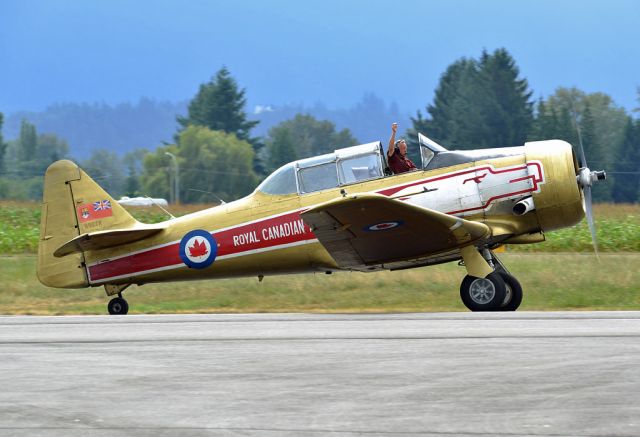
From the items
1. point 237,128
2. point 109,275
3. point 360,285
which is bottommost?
point 360,285

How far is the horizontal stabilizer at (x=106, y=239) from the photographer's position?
14422 mm

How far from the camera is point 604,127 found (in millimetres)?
107125

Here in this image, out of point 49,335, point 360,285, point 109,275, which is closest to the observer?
point 49,335

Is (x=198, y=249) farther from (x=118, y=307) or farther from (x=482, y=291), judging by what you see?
(x=482, y=291)

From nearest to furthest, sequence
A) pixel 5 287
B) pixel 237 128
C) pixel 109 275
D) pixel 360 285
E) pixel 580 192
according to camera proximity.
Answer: pixel 580 192, pixel 109 275, pixel 360 285, pixel 5 287, pixel 237 128

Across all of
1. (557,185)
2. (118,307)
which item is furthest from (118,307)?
(557,185)

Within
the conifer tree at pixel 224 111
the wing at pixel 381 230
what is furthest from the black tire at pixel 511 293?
Answer: the conifer tree at pixel 224 111

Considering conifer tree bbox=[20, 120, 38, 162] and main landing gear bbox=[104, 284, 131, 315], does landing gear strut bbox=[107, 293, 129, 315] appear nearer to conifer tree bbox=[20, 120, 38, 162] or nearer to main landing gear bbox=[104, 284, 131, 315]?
main landing gear bbox=[104, 284, 131, 315]

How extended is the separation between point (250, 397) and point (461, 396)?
1300mm

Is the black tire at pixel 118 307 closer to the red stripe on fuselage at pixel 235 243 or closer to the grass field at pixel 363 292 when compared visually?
the red stripe on fuselage at pixel 235 243

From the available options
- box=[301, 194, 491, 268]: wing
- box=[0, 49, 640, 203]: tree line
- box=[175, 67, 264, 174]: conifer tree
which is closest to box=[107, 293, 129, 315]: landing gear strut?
box=[301, 194, 491, 268]: wing

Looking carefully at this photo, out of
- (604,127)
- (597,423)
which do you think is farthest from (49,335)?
(604,127)

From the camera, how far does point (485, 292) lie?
13047 millimetres

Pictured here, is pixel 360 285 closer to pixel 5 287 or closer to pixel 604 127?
pixel 5 287
